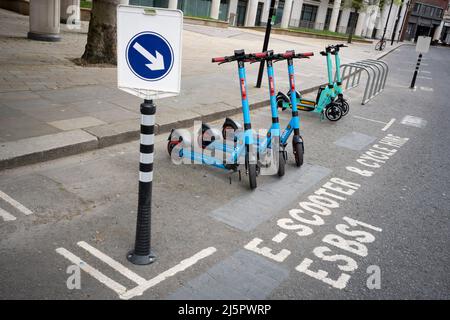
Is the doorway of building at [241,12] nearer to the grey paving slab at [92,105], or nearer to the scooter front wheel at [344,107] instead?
the scooter front wheel at [344,107]

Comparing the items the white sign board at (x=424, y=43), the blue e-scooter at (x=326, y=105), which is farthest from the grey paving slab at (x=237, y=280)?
the white sign board at (x=424, y=43)

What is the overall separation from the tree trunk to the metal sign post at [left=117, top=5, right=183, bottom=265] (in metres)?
8.16

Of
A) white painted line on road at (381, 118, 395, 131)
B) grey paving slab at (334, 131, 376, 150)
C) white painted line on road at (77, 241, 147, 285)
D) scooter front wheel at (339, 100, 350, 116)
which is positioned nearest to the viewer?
white painted line on road at (77, 241, 147, 285)

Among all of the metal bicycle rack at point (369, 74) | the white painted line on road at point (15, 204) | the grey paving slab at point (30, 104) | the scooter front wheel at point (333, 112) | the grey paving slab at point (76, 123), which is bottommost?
the white painted line on road at point (15, 204)

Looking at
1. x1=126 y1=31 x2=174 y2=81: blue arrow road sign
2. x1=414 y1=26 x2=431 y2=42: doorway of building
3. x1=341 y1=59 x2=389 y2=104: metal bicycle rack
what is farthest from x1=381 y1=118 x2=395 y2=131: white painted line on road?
x1=414 y1=26 x2=431 y2=42: doorway of building

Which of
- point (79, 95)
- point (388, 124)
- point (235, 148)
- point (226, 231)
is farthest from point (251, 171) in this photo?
point (388, 124)

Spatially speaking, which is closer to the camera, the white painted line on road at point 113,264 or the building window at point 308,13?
the white painted line on road at point 113,264

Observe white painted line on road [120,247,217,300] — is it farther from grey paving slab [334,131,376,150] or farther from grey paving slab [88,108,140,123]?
grey paving slab [334,131,376,150]

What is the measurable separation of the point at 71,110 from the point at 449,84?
58.3 feet

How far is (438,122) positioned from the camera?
10.4 meters

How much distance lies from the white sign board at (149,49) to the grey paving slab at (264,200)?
70.7 inches

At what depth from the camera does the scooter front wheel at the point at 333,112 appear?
29.6ft

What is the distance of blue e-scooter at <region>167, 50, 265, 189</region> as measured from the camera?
489 centimetres
